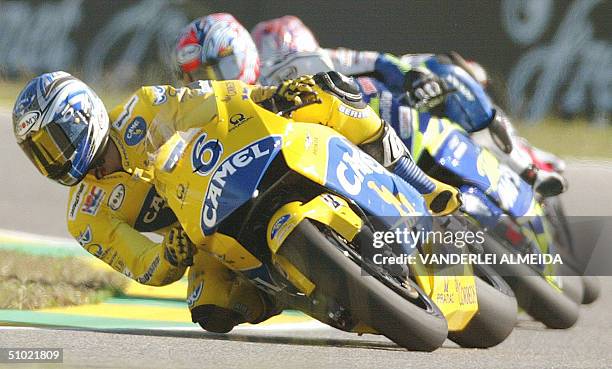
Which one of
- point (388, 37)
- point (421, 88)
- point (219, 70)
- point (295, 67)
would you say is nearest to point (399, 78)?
point (421, 88)

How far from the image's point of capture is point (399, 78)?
6.11m

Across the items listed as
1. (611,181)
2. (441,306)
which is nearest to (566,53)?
(611,181)

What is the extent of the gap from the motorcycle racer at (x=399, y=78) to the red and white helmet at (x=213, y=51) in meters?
0.33

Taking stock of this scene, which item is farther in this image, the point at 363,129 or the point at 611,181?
the point at 611,181

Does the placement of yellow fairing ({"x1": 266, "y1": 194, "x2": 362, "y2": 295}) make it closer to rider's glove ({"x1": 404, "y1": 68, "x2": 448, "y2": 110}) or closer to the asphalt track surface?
the asphalt track surface

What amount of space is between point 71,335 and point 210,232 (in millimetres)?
757

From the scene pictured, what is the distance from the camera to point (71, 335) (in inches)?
196

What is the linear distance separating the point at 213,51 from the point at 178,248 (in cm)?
131

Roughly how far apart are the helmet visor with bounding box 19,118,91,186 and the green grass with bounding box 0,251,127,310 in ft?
3.25

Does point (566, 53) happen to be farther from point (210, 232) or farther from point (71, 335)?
point (71, 335)

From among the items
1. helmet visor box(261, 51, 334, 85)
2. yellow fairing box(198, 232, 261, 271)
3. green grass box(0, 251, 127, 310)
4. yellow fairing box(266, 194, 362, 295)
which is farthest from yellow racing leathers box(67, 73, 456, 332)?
helmet visor box(261, 51, 334, 85)

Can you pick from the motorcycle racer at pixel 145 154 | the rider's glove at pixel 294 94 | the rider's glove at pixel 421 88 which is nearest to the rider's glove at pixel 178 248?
the motorcycle racer at pixel 145 154

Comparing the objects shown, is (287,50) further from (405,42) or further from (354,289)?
(354,289)

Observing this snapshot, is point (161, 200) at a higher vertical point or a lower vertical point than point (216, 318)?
higher
